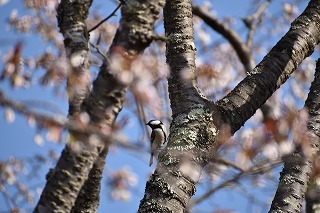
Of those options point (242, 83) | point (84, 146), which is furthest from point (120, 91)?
point (242, 83)

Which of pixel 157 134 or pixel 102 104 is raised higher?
pixel 157 134

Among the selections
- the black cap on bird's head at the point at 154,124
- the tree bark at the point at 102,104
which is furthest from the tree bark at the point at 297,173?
the black cap on bird's head at the point at 154,124

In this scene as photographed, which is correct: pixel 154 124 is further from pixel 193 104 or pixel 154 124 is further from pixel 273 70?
pixel 193 104

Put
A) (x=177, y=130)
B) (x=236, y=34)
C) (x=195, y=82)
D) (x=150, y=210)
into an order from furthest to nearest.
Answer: (x=236, y=34), (x=195, y=82), (x=177, y=130), (x=150, y=210)

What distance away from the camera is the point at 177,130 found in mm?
2930

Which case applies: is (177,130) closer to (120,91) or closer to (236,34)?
(120,91)

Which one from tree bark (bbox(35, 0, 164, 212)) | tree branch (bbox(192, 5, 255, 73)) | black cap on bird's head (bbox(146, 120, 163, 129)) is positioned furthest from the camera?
tree branch (bbox(192, 5, 255, 73))

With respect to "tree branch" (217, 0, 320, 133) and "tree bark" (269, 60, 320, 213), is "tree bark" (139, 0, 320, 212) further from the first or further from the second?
"tree bark" (269, 60, 320, 213)

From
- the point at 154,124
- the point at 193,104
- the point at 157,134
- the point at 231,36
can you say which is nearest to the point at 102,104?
the point at 193,104

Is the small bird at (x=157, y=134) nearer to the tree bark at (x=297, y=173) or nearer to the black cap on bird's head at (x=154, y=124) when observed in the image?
the black cap on bird's head at (x=154, y=124)

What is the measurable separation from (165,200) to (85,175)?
1.77ft

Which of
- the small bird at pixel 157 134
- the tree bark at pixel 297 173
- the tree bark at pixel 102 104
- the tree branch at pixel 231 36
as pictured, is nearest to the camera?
the tree bark at pixel 102 104

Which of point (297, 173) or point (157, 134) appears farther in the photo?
point (157, 134)

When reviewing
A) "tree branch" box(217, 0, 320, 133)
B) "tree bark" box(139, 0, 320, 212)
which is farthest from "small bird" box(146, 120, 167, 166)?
"tree branch" box(217, 0, 320, 133)
